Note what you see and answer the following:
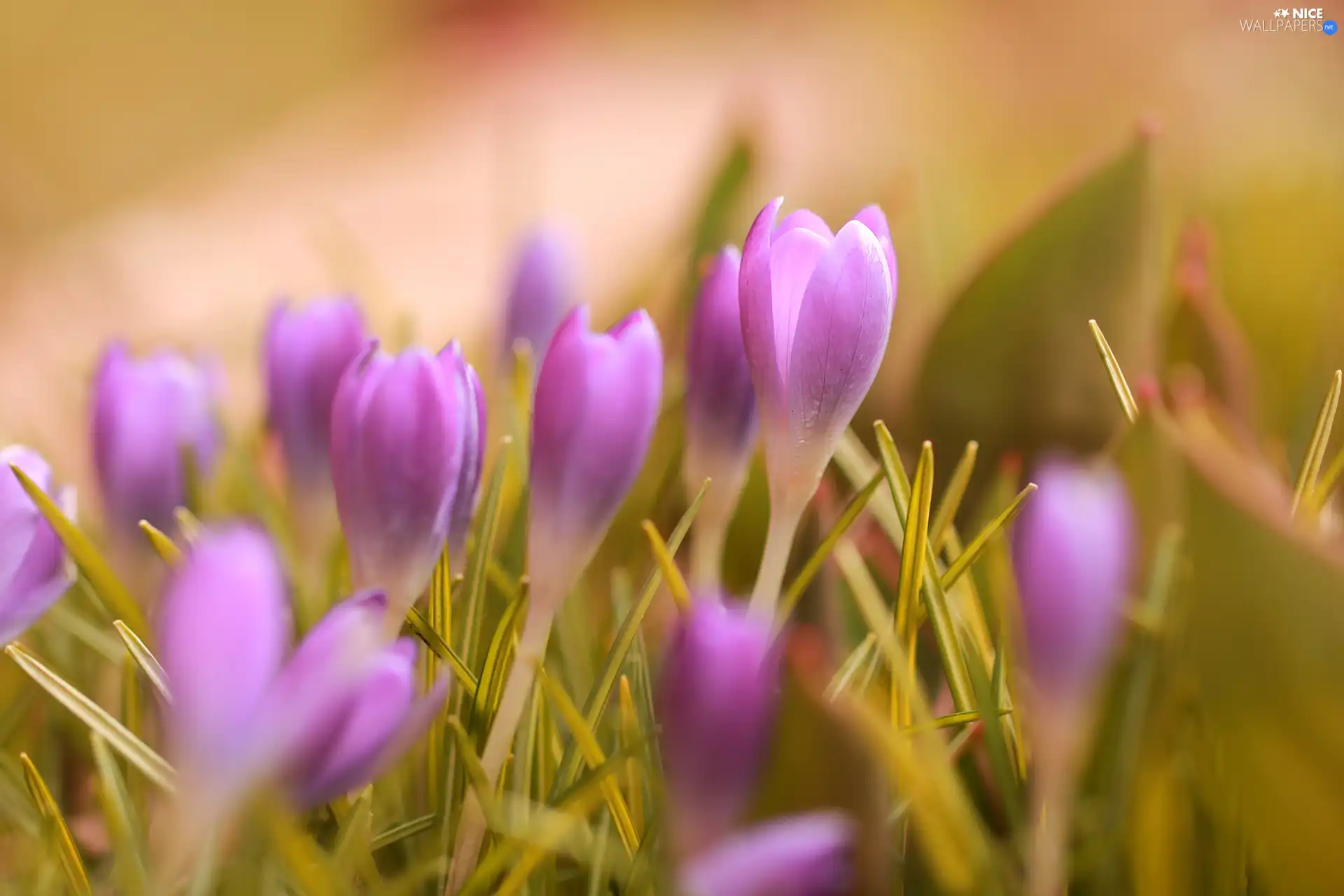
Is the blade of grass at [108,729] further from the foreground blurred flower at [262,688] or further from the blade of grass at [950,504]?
the blade of grass at [950,504]

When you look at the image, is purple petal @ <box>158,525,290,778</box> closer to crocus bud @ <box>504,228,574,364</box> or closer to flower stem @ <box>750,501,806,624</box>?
flower stem @ <box>750,501,806,624</box>

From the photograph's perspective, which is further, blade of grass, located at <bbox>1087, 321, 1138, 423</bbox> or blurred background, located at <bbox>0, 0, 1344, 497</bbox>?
blurred background, located at <bbox>0, 0, 1344, 497</bbox>

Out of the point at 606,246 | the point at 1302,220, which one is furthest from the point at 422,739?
the point at 606,246

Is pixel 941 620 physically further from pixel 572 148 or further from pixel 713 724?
pixel 572 148

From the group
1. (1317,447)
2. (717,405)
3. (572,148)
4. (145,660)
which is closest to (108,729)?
(145,660)

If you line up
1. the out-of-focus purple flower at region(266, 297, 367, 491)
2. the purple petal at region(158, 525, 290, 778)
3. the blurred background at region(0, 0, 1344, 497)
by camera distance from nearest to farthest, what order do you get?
the purple petal at region(158, 525, 290, 778) < the out-of-focus purple flower at region(266, 297, 367, 491) < the blurred background at region(0, 0, 1344, 497)

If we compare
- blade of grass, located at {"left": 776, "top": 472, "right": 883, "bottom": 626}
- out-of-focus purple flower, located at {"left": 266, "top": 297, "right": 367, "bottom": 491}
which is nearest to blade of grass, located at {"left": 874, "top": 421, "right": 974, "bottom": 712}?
blade of grass, located at {"left": 776, "top": 472, "right": 883, "bottom": 626}
